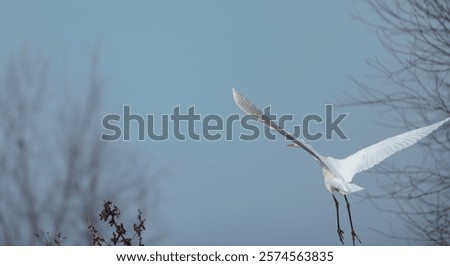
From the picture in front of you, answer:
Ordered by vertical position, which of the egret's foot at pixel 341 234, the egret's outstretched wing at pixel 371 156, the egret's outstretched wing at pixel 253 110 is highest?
the egret's outstretched wing at pixel 253 110

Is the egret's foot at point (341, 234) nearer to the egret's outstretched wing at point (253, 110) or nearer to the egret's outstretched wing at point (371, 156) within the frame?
the egret's outstretched wing at point (371, 156)

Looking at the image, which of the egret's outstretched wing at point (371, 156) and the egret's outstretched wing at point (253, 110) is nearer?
the egret's outstretched wing at point (253, 110)

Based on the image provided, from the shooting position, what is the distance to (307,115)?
316cm

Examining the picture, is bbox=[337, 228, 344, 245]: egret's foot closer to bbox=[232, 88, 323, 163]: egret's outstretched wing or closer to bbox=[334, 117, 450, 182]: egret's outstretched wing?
bbox=[334, 117, 450, 182]: egret's outstretched wing

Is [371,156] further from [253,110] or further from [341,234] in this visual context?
[253,110]

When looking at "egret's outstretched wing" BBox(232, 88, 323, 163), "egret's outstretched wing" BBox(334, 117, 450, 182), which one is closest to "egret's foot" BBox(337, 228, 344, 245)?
"egret's outstretched wing" BBox(334, 117, 450, 182)

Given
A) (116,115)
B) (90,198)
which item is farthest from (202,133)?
(90,198)

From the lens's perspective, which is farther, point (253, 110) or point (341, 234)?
point (341, 234)

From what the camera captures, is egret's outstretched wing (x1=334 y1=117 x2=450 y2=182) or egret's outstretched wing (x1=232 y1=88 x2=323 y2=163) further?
egret's outstretched wing (x1=334 y1=117 x2=450 y2=182)

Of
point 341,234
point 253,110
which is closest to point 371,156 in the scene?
point 341,234

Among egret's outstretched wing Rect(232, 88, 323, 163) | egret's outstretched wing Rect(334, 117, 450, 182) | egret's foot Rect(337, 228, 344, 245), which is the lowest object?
egret's foot Rect(337, 228, 344, 245)

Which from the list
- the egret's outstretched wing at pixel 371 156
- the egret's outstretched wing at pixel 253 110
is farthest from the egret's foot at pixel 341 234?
the egret's outstretched wing at pixel 253 110
